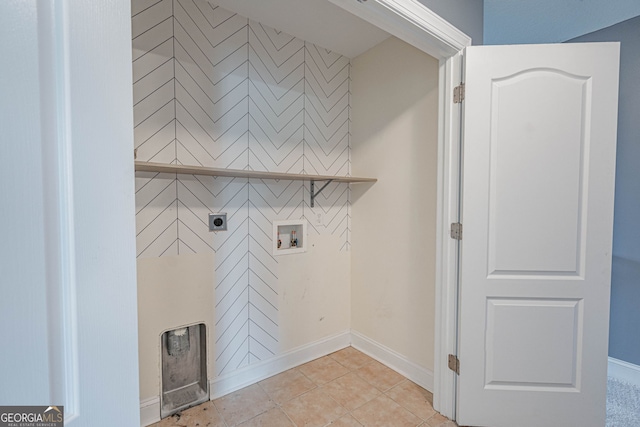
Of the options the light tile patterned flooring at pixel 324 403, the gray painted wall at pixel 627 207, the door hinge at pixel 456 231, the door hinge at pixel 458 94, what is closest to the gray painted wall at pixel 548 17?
the gray painted wall at pixel 627 207

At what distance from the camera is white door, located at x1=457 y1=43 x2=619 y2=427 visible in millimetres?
1444

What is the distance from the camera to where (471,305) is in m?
1.58

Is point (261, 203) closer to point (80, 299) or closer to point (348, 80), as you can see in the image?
point (348, 80)

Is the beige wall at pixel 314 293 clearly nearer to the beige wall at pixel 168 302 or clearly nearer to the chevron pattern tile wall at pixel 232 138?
the chevron pattern tile wall at pixel 232 138

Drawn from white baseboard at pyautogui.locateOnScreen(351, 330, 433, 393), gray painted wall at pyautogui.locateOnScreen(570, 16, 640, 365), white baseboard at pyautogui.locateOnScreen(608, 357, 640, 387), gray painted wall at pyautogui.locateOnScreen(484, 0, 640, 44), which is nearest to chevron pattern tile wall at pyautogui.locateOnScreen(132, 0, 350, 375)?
white baseboard at pyautogui.locateOnScreen(351, 330, 433, 393)

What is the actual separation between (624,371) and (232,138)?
10.7ft

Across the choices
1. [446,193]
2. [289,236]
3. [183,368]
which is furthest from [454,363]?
[183,368]

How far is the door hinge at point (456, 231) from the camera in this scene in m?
1.61

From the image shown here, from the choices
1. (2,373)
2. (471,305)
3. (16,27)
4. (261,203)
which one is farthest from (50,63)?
(471,305)

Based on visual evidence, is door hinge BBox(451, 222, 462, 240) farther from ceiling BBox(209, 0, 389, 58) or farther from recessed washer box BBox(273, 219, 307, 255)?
ceiling BBox(209, 0, 389, 58)

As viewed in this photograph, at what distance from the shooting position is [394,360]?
2.21 metres

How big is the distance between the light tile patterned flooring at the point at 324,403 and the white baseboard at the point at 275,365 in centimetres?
4

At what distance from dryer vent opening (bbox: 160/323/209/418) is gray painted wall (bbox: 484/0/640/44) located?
9.41ft

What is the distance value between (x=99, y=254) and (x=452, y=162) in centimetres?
167
